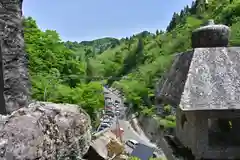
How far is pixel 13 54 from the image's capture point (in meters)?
2.43

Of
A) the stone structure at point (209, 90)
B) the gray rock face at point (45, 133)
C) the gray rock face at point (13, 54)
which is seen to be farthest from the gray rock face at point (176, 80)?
the gray rock face at point (13, 54)

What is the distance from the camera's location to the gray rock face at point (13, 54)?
2.37m

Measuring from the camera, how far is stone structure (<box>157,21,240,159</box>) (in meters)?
2.54

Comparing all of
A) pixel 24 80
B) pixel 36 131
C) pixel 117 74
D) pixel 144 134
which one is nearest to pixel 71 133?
pixel 36 131

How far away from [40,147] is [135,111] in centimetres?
3198

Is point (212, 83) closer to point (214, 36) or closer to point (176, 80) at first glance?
point (176, 80)

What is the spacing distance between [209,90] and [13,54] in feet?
5.64

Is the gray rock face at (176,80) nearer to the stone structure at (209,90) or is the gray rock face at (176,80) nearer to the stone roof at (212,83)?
the stone structure at (209,90)

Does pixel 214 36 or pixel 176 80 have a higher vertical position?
pixel 214 36

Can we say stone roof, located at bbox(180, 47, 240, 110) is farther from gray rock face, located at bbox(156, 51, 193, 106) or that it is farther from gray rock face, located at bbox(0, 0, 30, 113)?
gray rock face, located at bbox(0, 0, 30, 113)

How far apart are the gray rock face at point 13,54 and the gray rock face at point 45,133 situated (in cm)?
34

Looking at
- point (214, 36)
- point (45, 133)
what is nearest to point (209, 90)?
point (214, 36)

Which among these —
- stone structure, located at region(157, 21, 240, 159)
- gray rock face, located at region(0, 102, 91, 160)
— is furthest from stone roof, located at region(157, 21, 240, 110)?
gray rock face, located at region(0, 102, 91, 160)

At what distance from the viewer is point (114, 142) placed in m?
3.25
